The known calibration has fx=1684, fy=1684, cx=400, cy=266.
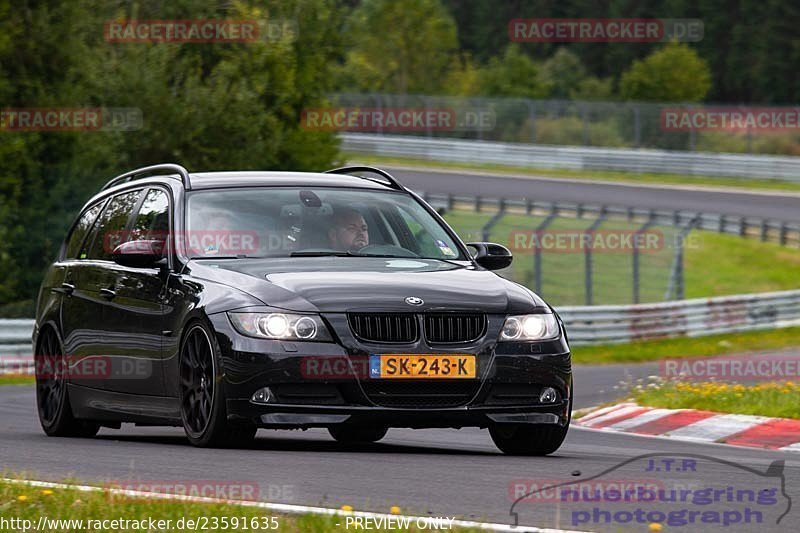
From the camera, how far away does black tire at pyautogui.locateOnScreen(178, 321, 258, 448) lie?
28.3 feet

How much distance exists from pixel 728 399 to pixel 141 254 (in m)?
6.09

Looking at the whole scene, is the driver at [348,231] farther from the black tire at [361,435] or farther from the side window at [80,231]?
the side window at [80,231]

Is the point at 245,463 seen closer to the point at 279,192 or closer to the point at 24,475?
the point at 24,475

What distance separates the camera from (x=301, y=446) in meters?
9.61

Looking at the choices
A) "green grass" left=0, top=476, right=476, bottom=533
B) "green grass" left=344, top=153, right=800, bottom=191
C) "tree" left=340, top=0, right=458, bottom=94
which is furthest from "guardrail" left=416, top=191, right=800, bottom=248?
"tree" left=340, top=0, right=458, bottom=94

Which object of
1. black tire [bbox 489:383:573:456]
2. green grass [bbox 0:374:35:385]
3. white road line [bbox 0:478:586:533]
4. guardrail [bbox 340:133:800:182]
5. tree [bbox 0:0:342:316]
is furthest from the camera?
guardrail [bbox 340:133:800:182]

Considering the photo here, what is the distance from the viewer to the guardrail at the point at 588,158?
5319cm

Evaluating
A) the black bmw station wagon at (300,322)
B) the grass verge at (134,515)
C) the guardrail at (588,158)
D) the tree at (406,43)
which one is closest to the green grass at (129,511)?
the grass verge at (134,515)

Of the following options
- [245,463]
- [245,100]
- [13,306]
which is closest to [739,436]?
[245,463]

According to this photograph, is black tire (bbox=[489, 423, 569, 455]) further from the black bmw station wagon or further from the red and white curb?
the red and white curb

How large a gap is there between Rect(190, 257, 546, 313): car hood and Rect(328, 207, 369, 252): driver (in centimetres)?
21

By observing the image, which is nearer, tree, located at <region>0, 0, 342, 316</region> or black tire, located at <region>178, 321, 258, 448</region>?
black tire, located at <region>178, 321, 258, 448</region>

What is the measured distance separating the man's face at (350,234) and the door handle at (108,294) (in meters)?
1.45

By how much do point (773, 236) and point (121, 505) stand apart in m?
37.0
